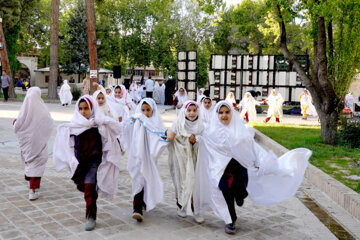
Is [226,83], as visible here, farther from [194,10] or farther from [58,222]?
[58,222]

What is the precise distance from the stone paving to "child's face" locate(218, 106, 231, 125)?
1.26m

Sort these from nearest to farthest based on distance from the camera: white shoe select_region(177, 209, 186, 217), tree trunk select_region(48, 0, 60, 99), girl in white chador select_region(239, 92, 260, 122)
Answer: white shoe select_region(177, 209, 186, 217) → girl in white chador select_region(239, 92, 260, 122) → tree trunk select_region(48, 0, 60, 99)

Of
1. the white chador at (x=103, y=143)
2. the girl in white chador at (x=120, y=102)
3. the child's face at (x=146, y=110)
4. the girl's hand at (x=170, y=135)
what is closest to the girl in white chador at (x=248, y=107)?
the girl in white chador at (x=120, y=102)

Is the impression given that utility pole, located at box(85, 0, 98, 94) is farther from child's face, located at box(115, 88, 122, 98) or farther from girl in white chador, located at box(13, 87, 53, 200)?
girl in white chador, located at box(13, 87, 53, 200)

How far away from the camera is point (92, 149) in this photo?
4.84 metres

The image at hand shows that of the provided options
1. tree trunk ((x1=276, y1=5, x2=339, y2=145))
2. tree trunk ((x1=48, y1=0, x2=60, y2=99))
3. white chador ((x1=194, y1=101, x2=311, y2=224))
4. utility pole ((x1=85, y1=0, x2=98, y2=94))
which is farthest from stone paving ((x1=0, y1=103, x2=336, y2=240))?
tree trunk ((x1=48, y1=0, x2=60, y2=99))

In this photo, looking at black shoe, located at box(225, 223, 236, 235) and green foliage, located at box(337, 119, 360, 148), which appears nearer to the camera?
black shoe, located at box(225, 223, 236, 235)

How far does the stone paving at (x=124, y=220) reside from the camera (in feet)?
14.7

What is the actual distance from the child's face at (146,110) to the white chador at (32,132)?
1.73m

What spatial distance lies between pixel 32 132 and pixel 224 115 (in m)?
2.91

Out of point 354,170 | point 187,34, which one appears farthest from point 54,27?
point 354,170

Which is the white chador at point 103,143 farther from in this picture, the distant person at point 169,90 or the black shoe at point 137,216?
the distant person at point 169,90

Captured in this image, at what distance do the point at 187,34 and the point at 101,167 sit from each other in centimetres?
3930

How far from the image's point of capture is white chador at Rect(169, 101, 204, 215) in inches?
193
